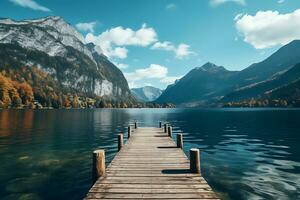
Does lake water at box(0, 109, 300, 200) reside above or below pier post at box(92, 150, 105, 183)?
below

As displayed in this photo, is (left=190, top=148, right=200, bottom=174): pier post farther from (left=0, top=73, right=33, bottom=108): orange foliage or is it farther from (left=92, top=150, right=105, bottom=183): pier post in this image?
(left=0, top=73, right=33, bottom=108): orange foliage

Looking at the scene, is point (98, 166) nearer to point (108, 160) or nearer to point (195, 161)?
point (195, 161)

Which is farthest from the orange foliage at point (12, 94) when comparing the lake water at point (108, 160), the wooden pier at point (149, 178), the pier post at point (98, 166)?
the pier post at point (98, 166)

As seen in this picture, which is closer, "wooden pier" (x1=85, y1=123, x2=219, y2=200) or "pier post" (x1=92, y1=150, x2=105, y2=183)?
"wooden pier" (x1=85, y1=123, x2=219, y2=200)

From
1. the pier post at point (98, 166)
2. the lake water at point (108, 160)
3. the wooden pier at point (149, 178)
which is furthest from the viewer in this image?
the lake water at point (108, 160)

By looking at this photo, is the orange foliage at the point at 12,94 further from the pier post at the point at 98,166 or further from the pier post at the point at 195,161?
the pier post at the point at 195,161

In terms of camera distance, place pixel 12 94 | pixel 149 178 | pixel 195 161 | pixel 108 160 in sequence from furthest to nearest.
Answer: pixel 12 94 → pixel 108 160 → pixel 195 161 → pixel 149 178

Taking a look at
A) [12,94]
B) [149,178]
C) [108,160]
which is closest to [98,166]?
→ [149,178]

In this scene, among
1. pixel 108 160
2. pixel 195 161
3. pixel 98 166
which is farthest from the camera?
pixel 108 160

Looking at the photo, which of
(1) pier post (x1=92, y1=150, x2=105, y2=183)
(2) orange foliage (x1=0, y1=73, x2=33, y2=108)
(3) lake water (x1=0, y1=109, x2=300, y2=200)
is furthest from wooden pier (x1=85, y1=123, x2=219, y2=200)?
(2) orange foliage (x1=0, y1=73, x2=33, y2=108)

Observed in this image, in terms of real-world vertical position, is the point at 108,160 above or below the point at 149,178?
below

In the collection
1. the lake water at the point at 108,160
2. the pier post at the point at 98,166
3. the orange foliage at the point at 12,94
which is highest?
the orange foliage at the point at 12,94

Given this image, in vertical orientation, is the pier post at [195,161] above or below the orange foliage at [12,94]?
below

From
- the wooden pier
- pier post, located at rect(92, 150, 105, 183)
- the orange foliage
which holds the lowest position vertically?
the wooden pier
